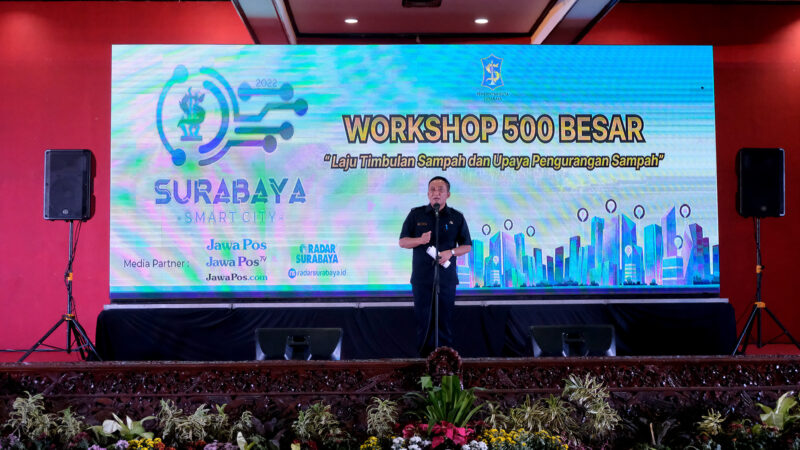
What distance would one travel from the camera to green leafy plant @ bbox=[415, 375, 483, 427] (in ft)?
6.63

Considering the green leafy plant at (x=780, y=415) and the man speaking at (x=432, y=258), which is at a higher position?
the man speaking at (x=432, y=258)

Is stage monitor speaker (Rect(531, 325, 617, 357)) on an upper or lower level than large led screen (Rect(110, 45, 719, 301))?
lower

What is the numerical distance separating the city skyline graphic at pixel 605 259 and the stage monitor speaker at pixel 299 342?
7.34 ft

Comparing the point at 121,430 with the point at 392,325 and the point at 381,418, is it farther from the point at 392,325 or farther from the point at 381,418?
the point at 392,325

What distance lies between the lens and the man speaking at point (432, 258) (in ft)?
15.1

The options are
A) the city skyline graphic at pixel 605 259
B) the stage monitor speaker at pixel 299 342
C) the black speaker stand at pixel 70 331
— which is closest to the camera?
the stage monitor speaker at pixel 299 342

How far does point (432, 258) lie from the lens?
461 cm

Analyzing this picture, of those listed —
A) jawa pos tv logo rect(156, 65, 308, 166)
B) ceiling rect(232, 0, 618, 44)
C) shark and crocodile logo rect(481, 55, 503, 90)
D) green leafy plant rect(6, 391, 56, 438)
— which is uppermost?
ceiling rect(232, 0, 618, 44)

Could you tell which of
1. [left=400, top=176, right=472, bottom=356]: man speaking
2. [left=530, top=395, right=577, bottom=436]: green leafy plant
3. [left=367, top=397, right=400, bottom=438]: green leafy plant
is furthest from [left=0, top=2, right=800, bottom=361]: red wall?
[left=530, top=395, right=577, bottom=436]: green leafy plant

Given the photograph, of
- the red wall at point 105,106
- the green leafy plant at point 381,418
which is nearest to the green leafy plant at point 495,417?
the green leafy plant at point 381,418

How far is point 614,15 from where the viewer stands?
6734mm

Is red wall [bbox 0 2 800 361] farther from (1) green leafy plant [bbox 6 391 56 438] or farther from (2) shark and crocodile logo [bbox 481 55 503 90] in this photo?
(1) green leafy plant [bbox 6 391 56 438]

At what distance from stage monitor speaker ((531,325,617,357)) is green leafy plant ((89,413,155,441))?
89.7 inches

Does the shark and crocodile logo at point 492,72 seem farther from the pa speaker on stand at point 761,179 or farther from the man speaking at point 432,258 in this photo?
the pa speaker on stand at point 761,179
